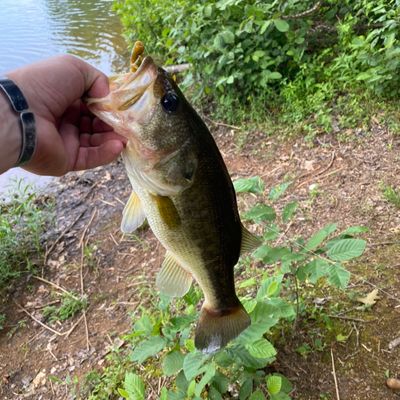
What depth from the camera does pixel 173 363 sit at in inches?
92.4

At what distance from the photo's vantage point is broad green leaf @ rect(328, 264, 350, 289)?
2.16 m

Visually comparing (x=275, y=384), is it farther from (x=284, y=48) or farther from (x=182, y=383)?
(x=284, y=48)

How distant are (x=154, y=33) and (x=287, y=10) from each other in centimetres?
263

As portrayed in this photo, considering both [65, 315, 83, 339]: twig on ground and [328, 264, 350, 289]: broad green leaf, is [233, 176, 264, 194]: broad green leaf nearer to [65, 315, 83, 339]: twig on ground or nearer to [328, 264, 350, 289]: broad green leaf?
[328, 264, 350, 289]: broad green leaf

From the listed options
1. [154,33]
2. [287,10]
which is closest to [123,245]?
[287,10]

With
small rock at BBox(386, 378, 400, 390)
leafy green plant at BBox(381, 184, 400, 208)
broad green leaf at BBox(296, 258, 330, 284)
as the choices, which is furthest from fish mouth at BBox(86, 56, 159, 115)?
leafy green plant at BBox(381, 184, 400, 208)

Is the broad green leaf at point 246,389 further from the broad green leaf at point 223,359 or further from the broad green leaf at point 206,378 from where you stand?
the broad green leaf at point 206,378

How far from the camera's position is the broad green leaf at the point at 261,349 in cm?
217

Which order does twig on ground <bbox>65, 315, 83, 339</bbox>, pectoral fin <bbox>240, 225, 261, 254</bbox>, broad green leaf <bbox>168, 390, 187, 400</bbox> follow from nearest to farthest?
pectoral fin <bbox>240, 225, 261, 254</bbox> < broad green leaf <bbox>168, 390, 187, 400</bbox> < twig on ground <bbox>65, 315, 83, 339</bbox>

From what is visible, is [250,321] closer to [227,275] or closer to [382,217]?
[227,275]

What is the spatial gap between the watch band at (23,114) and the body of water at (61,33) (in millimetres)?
6822

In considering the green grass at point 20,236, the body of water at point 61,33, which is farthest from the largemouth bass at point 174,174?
the body of water at point 61,33

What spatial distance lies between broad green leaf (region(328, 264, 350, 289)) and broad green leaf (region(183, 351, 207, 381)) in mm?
729

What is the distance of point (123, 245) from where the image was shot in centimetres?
446
